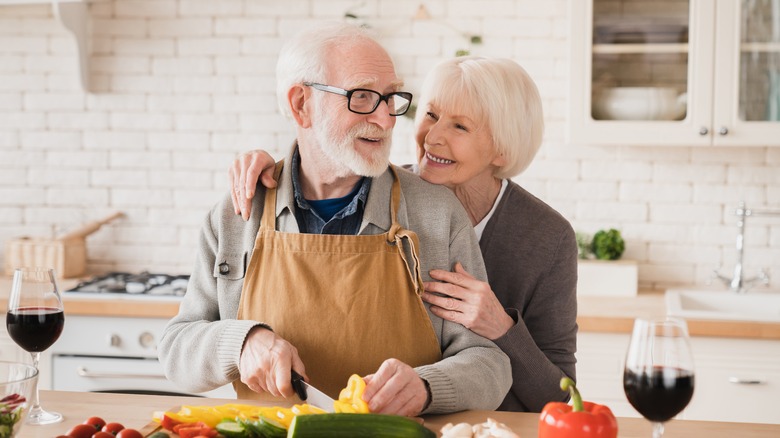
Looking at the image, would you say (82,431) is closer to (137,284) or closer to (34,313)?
(34,313)

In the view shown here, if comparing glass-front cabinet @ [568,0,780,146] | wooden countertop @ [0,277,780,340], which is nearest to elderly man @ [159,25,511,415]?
wooden countertop @ [0,277,780,340]

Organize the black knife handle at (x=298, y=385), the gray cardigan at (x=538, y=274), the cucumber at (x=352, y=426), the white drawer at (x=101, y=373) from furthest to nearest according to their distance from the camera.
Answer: the white drawer at (x=101, y=373), the gray cardigan at (x=538, y=274), the black knife handle at (x=298, y=385), the cucumber at (x=352, y=426)

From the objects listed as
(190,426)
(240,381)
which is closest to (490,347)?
(240,381)

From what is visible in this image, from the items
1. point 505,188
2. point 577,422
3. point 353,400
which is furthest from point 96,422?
point 505,188

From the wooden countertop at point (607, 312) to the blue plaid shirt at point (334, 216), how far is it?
4.38ft

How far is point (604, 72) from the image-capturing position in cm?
338

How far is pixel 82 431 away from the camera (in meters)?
1.44

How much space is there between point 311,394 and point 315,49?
783 mm

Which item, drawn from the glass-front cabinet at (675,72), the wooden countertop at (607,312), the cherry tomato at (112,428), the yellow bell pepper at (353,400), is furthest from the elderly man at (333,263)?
the glass-front cabinet at (675,72)

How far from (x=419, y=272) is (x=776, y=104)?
2.07 meters

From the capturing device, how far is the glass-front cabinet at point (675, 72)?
10.7ft

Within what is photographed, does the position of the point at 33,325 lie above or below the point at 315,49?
below

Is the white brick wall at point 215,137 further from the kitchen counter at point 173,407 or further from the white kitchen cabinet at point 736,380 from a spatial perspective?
the kitchen counter at point 173,407

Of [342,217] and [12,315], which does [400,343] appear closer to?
[342,217]
